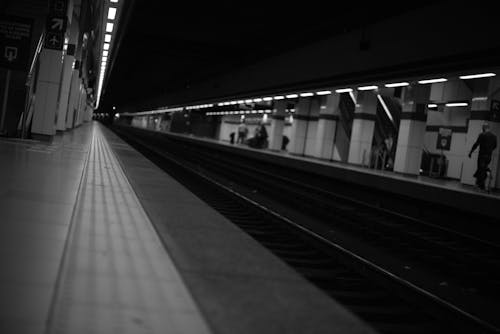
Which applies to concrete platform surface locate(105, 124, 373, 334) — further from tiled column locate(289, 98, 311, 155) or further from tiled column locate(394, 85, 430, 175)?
tiled column locate(289, 98, 311, 155)

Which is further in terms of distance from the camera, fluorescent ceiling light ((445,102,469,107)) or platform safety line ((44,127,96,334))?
fluorescent ceiling light ((445,102,469,107))

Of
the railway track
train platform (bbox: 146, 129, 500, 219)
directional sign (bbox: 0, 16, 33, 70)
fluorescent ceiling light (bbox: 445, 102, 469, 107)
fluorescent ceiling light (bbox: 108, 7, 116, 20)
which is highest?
fluorescent ceiling light (bbox: 108, 7, 116, 20)

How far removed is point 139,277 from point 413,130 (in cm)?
1991

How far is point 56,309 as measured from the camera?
2.86 meters

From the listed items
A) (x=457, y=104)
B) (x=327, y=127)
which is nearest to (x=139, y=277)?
(x=457, y=104)

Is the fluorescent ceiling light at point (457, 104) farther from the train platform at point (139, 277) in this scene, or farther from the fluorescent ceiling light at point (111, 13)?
the train platform at point (139, 277)

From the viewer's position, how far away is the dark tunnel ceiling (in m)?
15.8

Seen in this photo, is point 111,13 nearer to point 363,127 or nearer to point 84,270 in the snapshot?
point 363,127

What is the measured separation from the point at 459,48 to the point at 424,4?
78.4 inches

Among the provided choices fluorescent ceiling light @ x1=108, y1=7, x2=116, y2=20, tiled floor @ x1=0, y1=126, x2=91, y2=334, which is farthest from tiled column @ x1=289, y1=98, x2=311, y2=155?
tiled floor @ x1=0, y1=126, x2=91, y2=334

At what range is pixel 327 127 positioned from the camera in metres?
30.5

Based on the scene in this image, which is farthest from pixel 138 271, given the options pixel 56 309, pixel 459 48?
pixel 459 48

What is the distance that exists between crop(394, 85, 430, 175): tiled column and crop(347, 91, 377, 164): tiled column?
4100 millimetres

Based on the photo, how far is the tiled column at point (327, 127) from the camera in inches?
1191
